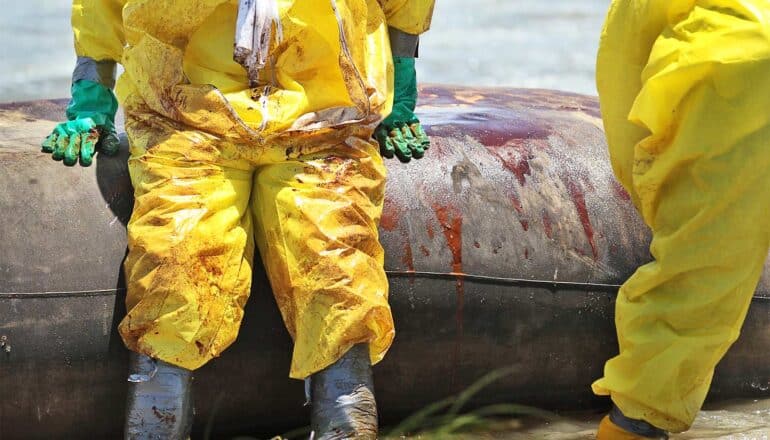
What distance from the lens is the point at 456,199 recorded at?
3.18 metres

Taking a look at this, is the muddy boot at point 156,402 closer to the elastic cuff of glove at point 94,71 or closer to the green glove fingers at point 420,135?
the elastic cuff of glove at point 94,71

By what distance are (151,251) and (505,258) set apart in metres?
0.89

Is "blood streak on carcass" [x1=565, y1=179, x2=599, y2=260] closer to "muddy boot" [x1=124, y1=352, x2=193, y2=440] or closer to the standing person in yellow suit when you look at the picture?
the standing person in yellow suit

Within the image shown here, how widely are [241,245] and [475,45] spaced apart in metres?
5.45

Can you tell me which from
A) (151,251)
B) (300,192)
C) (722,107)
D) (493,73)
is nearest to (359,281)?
(300,192)

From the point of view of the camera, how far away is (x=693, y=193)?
7.72 feet

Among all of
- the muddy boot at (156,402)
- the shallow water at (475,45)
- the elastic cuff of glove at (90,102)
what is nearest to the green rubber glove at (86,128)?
the elastic cuff of glove at (90,102)

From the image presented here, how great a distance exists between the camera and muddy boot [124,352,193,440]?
261 centimetres

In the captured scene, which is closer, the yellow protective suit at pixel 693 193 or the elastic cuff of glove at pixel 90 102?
the yellow protective suit at pixel 693 193

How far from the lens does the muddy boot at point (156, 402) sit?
8.55 ft

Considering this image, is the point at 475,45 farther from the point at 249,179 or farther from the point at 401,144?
the point at 249,179

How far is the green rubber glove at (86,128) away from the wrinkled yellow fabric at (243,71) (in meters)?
0.14

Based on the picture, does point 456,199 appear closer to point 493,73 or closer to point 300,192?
point 300,192

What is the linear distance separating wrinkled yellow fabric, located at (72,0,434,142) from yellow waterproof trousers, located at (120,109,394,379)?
0.05 metres
